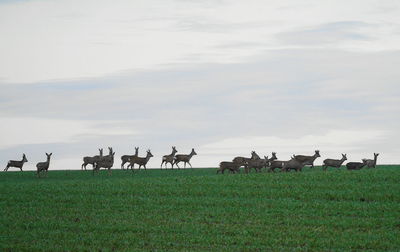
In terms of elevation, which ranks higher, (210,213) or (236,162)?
(236,162)

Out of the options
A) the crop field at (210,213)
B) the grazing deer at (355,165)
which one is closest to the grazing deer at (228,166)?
the crop field at (210,213)

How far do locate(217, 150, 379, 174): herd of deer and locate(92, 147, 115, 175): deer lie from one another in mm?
7466

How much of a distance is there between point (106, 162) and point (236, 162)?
9.31m

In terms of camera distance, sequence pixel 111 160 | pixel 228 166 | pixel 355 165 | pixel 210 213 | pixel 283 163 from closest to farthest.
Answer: pixel 210 213
pixel 283 163
pixel 228 166
pixel 355 165
pixel 111 160

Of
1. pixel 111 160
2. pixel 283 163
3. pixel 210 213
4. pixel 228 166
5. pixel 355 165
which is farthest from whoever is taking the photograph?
pixel 111 160

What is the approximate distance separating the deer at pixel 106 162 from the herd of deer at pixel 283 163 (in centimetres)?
747

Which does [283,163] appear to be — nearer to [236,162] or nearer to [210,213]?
[236,162]

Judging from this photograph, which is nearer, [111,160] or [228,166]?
[228,166]

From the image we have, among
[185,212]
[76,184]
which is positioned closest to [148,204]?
[185,212]

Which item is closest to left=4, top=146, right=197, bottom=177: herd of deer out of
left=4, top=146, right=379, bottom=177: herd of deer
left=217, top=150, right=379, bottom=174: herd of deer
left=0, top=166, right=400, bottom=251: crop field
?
left=4, top=146, right=379, bottom=177: herd of deer

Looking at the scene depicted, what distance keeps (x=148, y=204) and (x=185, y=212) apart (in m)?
2.72

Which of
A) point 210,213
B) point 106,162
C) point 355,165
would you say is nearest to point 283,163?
point 355,165

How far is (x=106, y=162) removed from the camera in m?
49.4

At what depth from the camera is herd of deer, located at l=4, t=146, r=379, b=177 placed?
1773 inches
